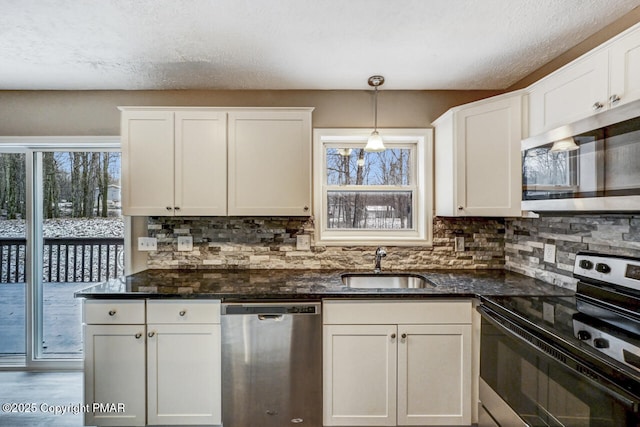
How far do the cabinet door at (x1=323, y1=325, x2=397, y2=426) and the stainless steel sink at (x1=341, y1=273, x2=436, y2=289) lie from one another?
545 millimetres

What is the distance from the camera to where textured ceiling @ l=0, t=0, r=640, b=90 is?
1.61 m

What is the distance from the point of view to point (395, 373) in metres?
1.99

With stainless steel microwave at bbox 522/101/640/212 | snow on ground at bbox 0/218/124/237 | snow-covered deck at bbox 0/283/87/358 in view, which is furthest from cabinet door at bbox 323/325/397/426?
snow-covered deck at bbox 0/283/87/358

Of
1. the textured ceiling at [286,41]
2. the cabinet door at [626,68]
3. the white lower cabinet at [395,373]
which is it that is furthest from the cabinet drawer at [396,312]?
the textured ceiling at [286,41]

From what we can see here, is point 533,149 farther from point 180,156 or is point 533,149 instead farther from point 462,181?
point 180,156

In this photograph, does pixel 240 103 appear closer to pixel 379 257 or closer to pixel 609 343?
pixel 379 257

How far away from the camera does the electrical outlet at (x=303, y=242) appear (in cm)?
269

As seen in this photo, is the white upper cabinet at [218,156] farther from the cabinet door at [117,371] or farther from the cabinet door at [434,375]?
the cabinet door at [434,375]

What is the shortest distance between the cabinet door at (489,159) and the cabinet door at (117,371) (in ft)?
7.35

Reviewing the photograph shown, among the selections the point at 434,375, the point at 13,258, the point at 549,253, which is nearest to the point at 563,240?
the point at 549,253

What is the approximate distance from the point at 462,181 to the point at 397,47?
0.96m

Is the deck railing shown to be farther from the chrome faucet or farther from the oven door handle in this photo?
the oven door handle

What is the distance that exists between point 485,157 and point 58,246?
3470 millimetres

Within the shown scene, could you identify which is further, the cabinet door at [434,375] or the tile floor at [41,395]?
the tile floor at [41,395]
